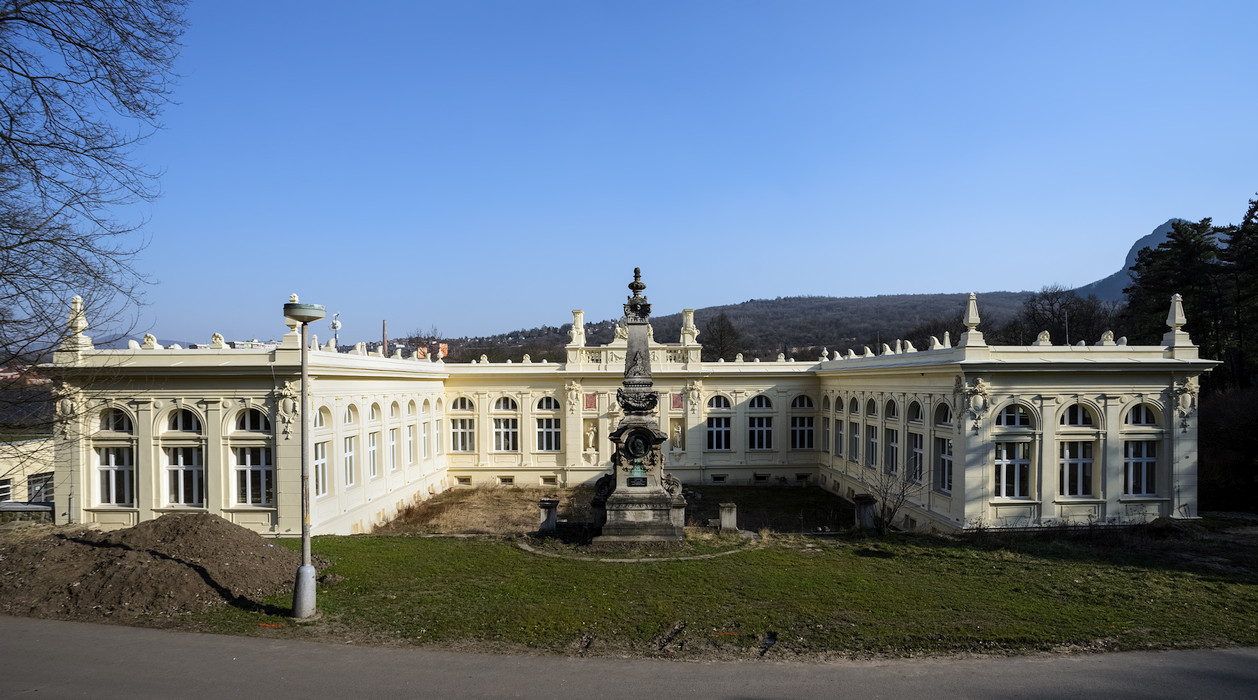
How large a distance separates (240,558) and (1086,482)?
23.2 meters

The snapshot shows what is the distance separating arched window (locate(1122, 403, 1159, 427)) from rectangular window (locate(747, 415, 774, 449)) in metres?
15.9

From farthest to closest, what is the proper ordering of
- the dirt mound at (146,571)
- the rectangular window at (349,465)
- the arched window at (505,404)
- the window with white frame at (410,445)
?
the arched window at (505,404) < the window with white frame at (410,445) < the rectangular window at (349,465) < the dirt mound at (146,571)

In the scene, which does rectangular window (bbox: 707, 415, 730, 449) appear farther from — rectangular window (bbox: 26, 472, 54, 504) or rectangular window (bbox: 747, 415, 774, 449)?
rectangular window (bbox: 26, 472, 54, 504)

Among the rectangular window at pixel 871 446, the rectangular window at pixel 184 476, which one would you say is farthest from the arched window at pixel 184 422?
the rectangular window at pixel 871 446

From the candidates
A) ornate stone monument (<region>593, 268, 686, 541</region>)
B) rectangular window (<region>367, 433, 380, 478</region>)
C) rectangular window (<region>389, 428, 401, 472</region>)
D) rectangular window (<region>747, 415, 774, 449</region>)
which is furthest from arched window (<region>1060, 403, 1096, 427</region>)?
rectangular window (<region>389, 428, 401, 472</region>)

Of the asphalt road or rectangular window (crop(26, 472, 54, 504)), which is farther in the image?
rectangular window (crop(26, 472, 54, 504))

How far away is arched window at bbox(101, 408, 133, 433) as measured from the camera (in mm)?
19797

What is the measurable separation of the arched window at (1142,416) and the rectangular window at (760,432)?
15.9 meters

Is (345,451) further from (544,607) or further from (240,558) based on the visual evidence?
(544,607)

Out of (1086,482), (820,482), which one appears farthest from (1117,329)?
(1086,482)

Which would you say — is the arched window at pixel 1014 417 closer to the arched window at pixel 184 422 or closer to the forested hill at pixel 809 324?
the arched window at pixel 184 422

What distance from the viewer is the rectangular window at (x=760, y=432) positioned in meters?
34.1

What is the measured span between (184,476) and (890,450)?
2401cm

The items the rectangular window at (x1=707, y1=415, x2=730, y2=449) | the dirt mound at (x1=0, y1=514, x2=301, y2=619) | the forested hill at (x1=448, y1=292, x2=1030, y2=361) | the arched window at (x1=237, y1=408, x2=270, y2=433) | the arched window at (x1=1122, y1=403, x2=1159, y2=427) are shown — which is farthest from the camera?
the forested hill at (x1=448, y1=292, x2=1030, y2=361)
